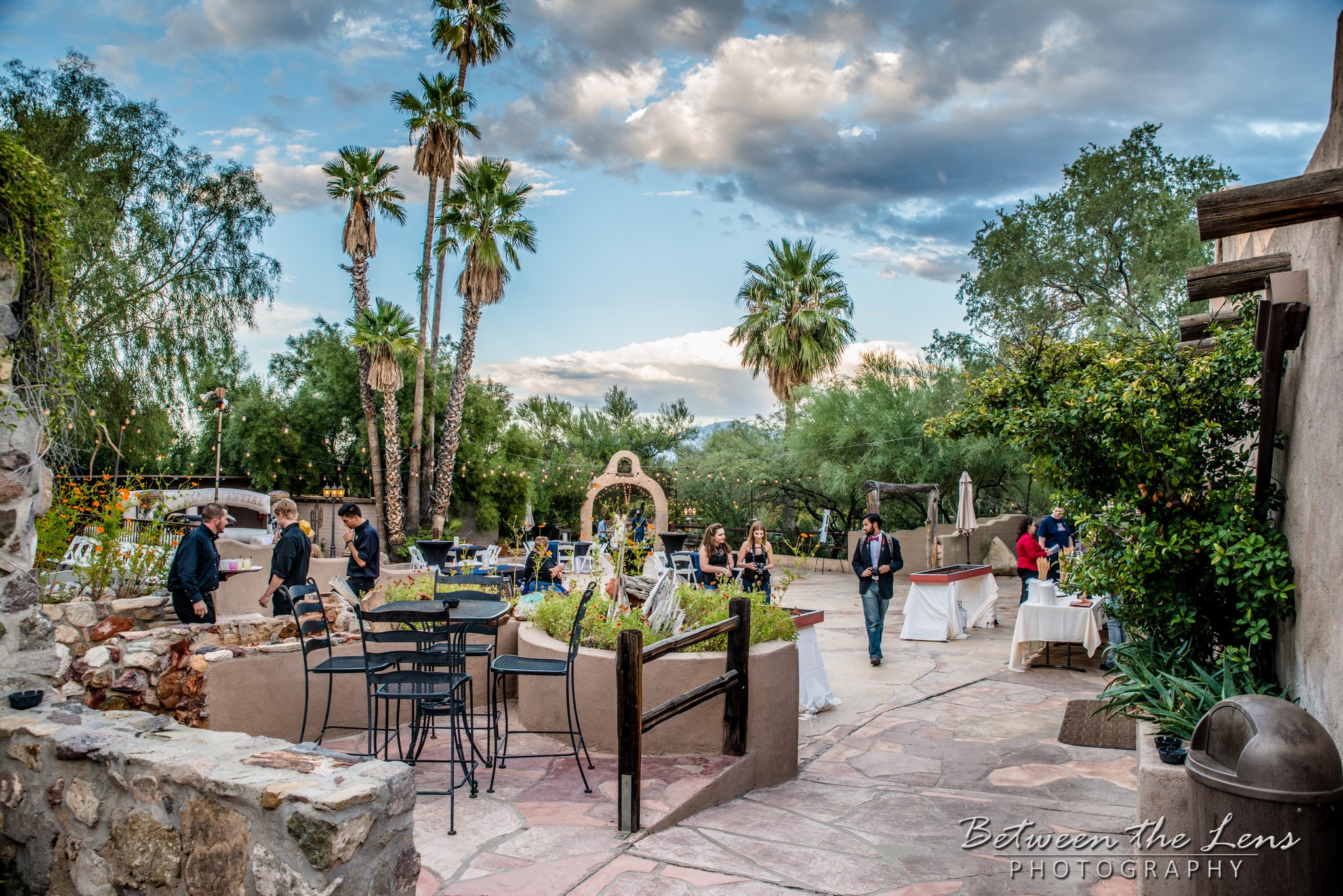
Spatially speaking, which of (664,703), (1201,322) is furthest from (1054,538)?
(664,703)

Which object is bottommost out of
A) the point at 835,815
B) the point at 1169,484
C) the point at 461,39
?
the point at 835,815

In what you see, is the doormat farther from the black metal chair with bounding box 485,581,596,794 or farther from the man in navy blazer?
the black metal chair with bounding box 485,581,596,794

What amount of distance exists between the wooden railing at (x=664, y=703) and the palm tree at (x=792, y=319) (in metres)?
20.5

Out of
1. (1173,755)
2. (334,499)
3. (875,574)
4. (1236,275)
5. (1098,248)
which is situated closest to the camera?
(1173,755)

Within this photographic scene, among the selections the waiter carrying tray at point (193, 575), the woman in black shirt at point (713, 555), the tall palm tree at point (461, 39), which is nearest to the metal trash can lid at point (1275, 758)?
the waiter carrying tray at point (193, 575)

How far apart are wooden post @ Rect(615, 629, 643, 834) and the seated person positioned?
3803mm

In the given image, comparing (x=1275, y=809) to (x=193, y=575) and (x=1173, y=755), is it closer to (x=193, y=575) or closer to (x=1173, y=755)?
(x=1173, y=755)

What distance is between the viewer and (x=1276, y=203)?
296cm

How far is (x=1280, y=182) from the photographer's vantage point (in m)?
Answer: 2.97

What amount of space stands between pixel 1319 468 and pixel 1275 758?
1517mm

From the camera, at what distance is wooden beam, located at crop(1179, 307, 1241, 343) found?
4.58 m

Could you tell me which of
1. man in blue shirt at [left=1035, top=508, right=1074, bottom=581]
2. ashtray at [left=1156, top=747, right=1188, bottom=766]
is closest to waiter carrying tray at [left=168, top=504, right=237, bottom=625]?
ashtray at [left=1156, top=747, right=1188, bottom=766]

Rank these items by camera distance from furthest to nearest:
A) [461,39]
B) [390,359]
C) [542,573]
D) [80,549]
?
[461,39] → [390,359] → [542,573] → [80,549]

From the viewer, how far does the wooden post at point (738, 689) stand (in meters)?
4.87
